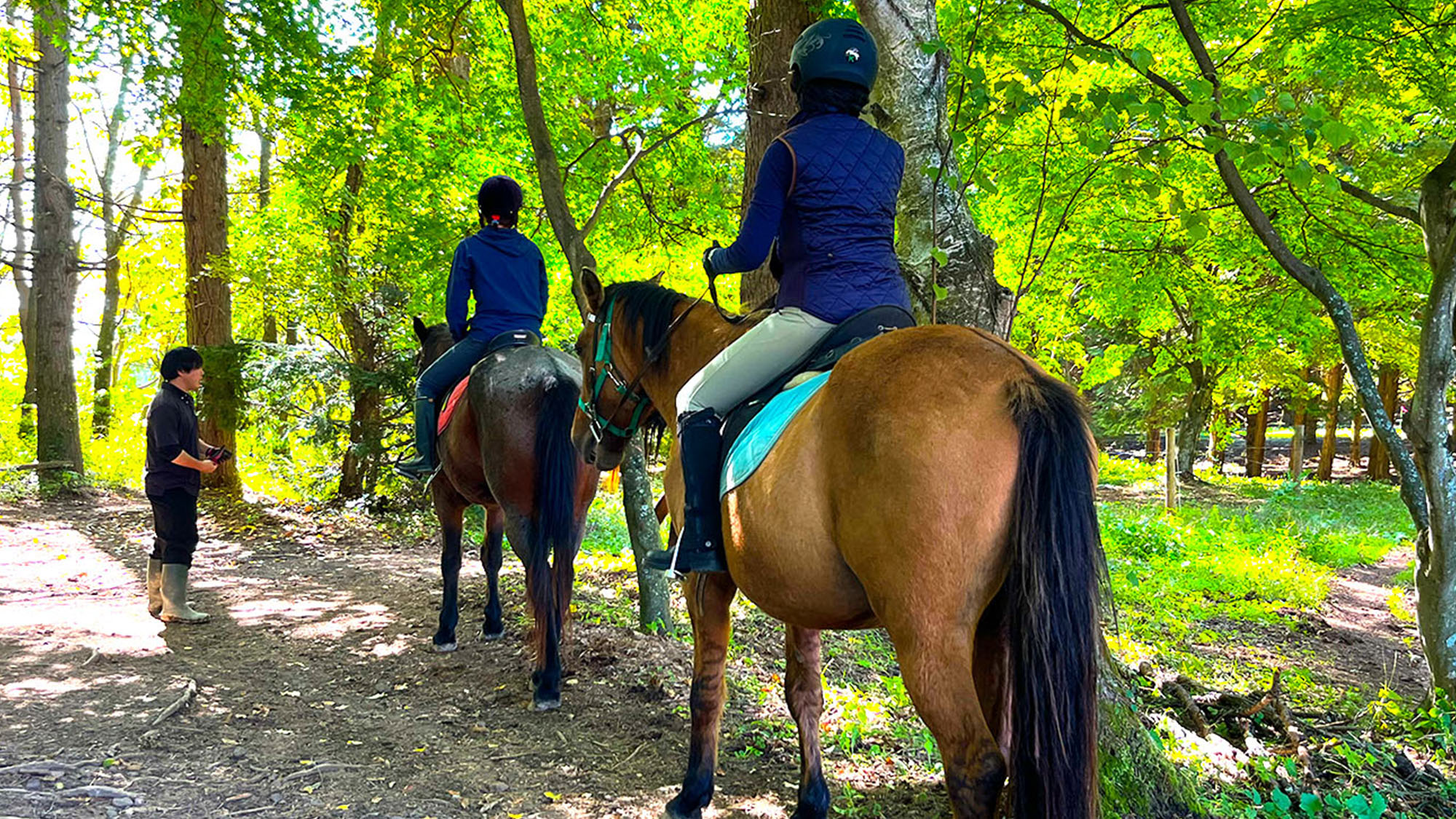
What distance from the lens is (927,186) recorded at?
12.9ft

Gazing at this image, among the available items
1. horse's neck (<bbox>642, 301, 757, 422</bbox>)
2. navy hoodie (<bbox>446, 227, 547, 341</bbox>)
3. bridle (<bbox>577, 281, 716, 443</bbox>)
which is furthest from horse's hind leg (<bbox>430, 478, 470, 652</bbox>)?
horse's neck (<bbox>642, 301, 757, 422</bbox>)

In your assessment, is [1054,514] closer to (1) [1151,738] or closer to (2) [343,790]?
(1) [1151,738]

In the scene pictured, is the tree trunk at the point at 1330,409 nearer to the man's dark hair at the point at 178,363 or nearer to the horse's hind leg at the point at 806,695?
the horse's hind leg at the point at 806,695

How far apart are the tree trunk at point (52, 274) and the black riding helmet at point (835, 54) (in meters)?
15.2

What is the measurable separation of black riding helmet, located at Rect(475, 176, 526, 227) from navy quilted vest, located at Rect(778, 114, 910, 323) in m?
3.28

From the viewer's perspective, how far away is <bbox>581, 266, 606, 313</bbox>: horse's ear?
13.6 feet

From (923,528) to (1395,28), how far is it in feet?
26.4

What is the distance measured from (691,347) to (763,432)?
107cm

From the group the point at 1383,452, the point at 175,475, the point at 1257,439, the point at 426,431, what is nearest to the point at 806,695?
the point at 426,431

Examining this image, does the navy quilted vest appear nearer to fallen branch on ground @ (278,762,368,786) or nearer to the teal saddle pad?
the teal saddle pad

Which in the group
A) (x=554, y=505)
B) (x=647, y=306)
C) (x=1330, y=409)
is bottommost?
(x=554, y=505)

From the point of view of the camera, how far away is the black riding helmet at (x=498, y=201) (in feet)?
19.0

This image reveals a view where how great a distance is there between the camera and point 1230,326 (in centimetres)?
1491

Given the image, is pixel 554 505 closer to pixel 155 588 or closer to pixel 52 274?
pixel 155 588
